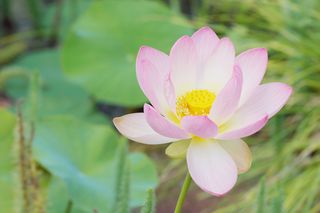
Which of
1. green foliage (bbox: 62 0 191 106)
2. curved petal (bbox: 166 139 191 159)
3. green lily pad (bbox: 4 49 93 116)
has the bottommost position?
green lily pad (bbox: 4 49 93 116)

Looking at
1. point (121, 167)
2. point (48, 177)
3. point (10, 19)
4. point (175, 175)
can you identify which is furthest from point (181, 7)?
point (121, 167)

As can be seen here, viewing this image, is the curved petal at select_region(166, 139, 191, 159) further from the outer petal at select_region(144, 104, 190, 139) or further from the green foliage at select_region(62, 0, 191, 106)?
the green foliage at select_region(62, 0, 191, 106)

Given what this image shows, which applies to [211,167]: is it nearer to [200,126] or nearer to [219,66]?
[200,126]

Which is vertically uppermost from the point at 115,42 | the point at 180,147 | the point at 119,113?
the point at 180,147

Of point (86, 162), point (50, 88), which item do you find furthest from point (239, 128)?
point (50, 88)

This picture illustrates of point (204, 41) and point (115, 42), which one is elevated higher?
point (204, 41)

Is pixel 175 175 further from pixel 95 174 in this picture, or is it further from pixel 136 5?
pixel 136 5

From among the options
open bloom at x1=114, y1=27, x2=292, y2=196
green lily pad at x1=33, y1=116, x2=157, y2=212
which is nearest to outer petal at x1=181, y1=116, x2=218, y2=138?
open bloom at x1=114, y1=27, x2=292, y2=196
